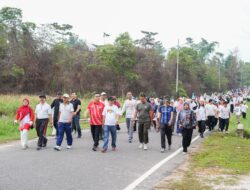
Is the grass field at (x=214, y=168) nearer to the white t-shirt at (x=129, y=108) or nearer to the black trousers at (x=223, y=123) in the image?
the white t-shirt at (x=129, y=108)

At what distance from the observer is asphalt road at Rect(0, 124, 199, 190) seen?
816cm

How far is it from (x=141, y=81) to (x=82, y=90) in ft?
37.6

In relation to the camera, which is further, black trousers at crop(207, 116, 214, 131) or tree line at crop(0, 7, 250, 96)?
tree line at crop(0, 7, 250, 96)

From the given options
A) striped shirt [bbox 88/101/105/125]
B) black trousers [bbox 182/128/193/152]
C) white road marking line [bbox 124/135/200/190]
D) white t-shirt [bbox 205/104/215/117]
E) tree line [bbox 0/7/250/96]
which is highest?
tree line [bbox 0/7/250/96]

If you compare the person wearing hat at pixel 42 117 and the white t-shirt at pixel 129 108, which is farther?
the white t-shirt at pixel 129 108

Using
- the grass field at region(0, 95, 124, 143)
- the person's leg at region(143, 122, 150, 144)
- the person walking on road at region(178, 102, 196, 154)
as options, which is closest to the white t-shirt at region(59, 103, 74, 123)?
the person's leg at region(143, 122, 150, 144)

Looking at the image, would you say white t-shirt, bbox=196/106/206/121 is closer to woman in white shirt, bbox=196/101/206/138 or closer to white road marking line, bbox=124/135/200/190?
woman in white shirt, bbox=196/101/206/138

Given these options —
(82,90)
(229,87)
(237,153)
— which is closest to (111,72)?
(82,90)

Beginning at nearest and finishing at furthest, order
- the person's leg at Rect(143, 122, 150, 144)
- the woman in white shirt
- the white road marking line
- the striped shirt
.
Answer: the white road marking line → the striped shirt → the person's leg at Rect(143, 122, 150, 144) → the woman in white shirt

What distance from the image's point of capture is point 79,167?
33.0 ft

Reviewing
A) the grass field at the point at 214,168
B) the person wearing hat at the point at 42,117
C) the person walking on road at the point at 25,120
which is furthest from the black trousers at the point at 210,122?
the person walking on road at the point at 25,120

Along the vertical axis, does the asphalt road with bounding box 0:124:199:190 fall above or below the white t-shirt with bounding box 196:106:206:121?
below

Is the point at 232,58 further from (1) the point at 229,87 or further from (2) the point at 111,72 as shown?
(2) the point at 111,72

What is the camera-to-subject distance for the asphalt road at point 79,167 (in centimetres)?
816
